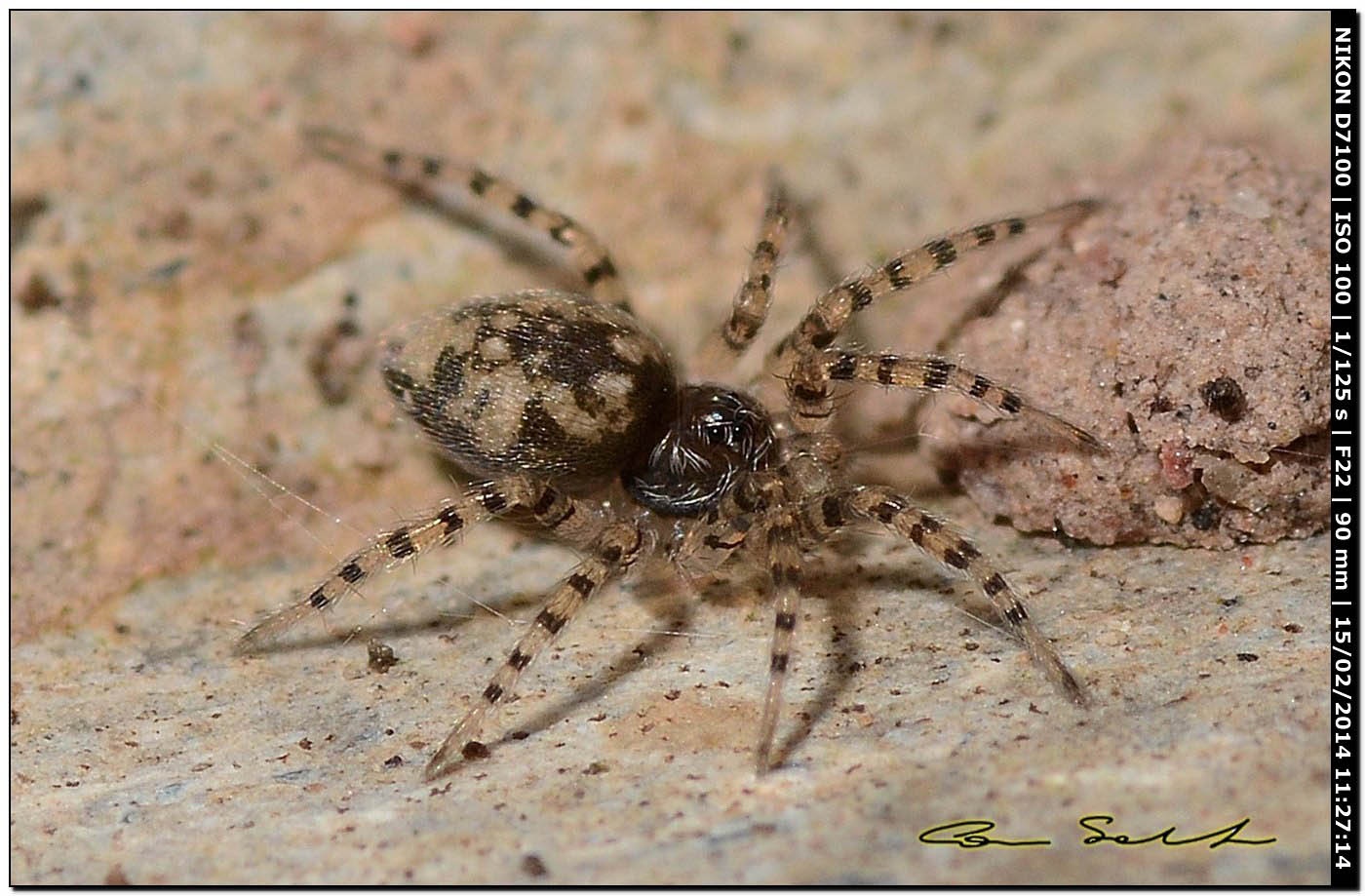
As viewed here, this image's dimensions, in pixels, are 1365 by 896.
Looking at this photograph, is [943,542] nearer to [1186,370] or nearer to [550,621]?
[1186,370]

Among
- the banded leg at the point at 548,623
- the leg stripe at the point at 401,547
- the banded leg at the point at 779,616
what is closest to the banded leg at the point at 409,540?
the leg stripe at the point at 401,547

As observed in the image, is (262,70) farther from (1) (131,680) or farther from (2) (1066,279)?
(2) (1066,279)

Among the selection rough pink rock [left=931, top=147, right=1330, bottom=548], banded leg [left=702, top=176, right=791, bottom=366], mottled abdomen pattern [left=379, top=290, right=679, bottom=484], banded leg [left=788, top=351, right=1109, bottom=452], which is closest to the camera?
rough pink rock [left=931, top=147, right=1330, bottom=548]

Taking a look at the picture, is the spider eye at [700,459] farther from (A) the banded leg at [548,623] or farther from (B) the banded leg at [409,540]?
(B) the banded leg at [409,540]

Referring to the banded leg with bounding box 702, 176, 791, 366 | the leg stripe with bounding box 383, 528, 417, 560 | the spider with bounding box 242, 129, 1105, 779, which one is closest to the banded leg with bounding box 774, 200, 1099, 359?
the spider with bounding box 242, 129, 1105, 779
